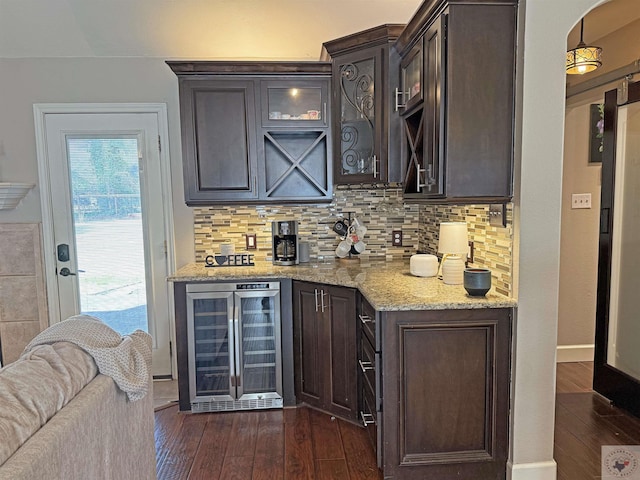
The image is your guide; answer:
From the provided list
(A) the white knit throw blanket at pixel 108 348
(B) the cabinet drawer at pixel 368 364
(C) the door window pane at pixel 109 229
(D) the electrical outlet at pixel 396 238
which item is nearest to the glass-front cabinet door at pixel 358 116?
(D) the electrical outlet at pixel 396 238

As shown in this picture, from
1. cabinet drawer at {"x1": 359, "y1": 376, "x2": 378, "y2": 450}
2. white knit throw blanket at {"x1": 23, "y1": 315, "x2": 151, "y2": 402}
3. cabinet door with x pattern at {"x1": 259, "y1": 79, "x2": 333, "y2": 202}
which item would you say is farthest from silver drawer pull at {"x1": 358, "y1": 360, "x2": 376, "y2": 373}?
cabinet door with x pattern at {"x1": 259, "y1": 79, "x2": 333, "y2": 202}

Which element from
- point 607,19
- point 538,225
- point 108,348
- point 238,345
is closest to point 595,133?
point 607,19

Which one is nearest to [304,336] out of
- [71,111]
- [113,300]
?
[113,300]

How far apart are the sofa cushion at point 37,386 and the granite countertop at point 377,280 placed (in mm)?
1234

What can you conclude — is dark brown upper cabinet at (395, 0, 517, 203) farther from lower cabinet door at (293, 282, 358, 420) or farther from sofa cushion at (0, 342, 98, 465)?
sofa cushion at (0, 342, 98, 465)

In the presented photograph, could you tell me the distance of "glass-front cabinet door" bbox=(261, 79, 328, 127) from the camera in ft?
9.91

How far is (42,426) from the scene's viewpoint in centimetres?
112

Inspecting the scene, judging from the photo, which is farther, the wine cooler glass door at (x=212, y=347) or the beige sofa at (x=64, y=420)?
the wine cooler glass door at (x=212, y=347)

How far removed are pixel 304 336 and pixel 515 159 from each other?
169 centimetres

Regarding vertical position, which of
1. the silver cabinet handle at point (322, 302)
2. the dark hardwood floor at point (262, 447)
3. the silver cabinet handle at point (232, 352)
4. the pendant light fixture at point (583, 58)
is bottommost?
the dark hardwood floor at point (262, 447)

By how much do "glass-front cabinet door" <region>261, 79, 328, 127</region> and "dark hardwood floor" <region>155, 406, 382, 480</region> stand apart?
2.01 metres

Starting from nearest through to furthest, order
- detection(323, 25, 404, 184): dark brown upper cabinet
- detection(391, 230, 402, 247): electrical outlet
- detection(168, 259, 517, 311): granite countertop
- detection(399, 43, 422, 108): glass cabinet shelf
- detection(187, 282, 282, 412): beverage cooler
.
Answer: detection(168, 259, 517, 311): granite countertop
detection(399, 43, 422, 108): glass cabinet shelf
detection(323, 25, 404, 184): dark brown upper cabinet
detection(187, 282, 282, 412): beverage cooler
detection(391, 230, 402, 247): electrical outlet

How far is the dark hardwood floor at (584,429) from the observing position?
7.43ft

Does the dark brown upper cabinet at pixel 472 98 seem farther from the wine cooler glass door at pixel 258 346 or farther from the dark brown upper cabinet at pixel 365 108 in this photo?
the wine cooler glass door at pixel 258 346
